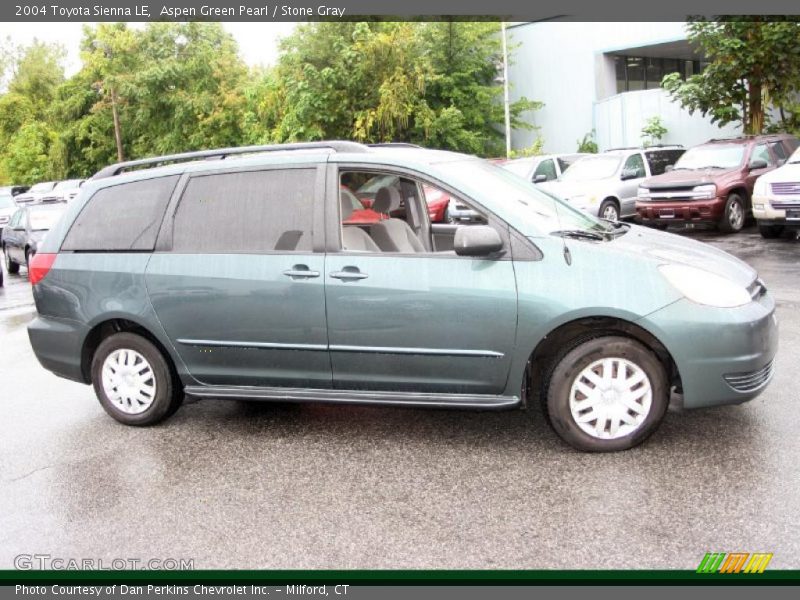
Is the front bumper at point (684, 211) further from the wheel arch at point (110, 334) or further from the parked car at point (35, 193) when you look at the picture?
the parked car at point (35, 193)

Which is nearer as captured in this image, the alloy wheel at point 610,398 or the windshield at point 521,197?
the alloy wheel at point 610,398

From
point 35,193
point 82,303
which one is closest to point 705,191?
point 82,303

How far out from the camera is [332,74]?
33.3 metres

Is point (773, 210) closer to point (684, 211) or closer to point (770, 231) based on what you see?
point (770, 231)

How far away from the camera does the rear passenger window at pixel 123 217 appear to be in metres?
5.54

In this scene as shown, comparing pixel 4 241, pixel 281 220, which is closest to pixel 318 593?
pixel 281 220

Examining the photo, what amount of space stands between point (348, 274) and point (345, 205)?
0.50m

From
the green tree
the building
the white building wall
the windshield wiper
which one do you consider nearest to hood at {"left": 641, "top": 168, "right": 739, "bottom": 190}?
the green tree

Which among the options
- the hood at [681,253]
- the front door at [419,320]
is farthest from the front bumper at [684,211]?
the front door at [419,320]

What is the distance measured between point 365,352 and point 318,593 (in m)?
1.71

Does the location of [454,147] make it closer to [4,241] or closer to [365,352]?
[4,241]

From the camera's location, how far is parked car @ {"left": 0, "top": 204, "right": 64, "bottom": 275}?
16547 mm

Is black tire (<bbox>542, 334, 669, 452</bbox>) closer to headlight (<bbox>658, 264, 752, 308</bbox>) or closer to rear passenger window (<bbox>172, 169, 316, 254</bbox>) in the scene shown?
headlight (<bbox>658, 264, 752, 308</bbox>)

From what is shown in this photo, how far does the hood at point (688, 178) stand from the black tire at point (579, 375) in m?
12.1
